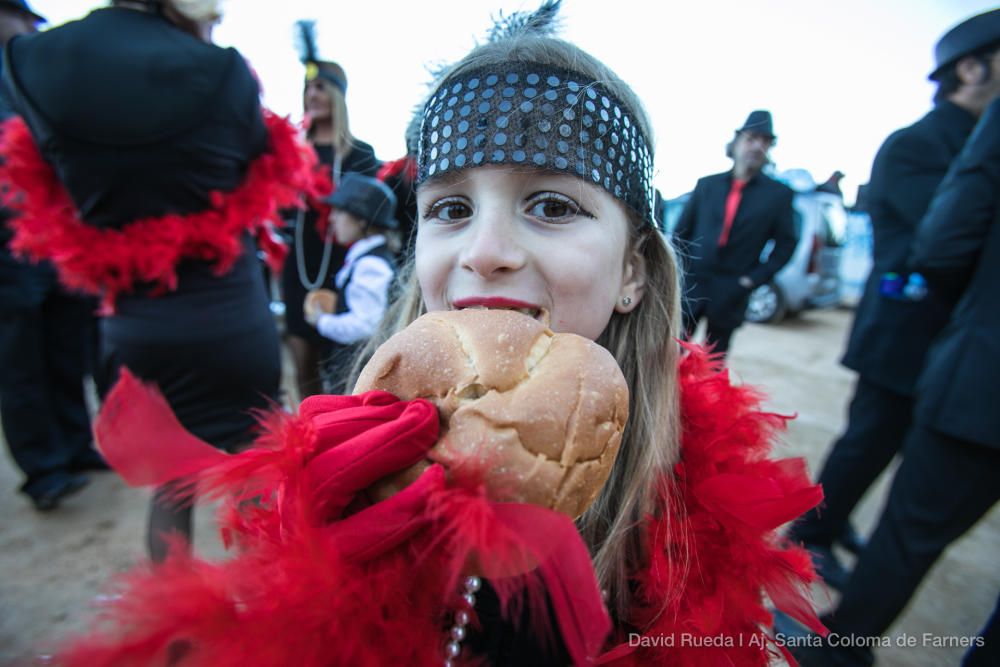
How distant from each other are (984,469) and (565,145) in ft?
5.41

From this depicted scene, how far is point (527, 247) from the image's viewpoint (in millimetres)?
858

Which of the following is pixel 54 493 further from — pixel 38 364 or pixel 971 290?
pixel 971 290

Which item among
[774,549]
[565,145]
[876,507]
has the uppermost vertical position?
[565,145]

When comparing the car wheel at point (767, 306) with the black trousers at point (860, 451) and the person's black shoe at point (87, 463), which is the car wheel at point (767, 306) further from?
the person's black shoe at point (87, 463)

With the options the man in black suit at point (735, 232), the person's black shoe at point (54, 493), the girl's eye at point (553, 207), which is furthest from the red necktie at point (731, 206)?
the person's black shoe at point (54, 493)

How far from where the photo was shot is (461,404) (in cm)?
62

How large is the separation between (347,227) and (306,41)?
118 cm

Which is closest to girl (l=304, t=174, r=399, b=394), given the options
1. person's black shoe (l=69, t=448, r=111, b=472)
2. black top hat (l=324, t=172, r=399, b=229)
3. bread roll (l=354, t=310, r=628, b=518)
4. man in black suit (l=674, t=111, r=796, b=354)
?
A: black top hat (l=324, t=172, r=399, b=229)

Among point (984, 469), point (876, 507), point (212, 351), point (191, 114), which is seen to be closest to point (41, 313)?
point (212, 351)

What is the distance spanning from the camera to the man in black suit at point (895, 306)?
202 centimetres

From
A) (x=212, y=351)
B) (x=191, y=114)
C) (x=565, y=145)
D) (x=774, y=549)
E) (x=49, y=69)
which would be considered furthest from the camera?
(x=212, y=351)

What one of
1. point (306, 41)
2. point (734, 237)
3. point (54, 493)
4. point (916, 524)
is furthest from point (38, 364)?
point (734, 237)

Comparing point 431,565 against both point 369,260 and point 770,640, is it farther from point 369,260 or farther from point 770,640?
point 369,260

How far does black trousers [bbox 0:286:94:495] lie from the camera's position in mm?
2500
